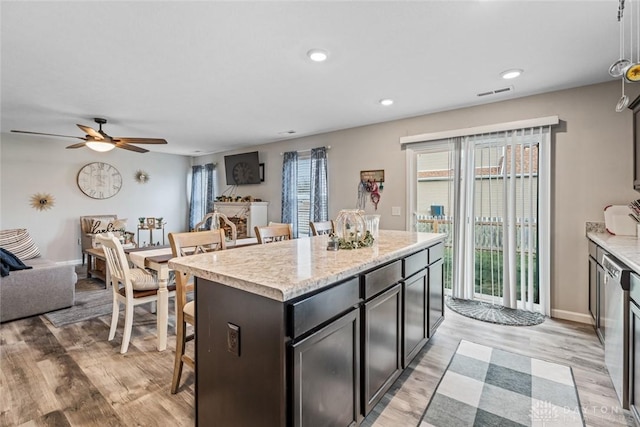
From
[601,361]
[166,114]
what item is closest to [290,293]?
[601,361]

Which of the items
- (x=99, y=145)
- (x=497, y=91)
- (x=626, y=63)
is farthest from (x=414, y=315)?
(x=99, y=145)

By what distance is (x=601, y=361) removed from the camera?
93.3 inches

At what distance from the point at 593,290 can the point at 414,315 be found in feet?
6.43

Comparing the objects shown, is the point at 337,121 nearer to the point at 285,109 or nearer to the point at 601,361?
the point at 285,109

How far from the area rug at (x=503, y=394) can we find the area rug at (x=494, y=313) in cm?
79

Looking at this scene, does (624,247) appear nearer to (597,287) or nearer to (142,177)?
(597,287)

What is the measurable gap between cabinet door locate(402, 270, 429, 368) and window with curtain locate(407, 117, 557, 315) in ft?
5.42

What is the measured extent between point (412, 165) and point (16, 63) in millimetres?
4286

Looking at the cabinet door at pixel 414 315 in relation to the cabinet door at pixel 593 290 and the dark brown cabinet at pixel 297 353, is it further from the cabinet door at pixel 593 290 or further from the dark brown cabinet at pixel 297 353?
the cabinet door at pixel 593 290

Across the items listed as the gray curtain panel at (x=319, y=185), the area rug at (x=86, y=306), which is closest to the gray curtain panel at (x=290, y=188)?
the gray curtain panel at (x=319, y=185)

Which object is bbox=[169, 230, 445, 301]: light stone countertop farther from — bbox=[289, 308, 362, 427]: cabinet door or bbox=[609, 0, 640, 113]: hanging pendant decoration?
bbox=[609, 0, 640, 113]: hanging pendant decoration

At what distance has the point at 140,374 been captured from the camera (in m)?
2.23

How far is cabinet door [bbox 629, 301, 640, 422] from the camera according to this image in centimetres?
161

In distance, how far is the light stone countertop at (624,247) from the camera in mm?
1720
